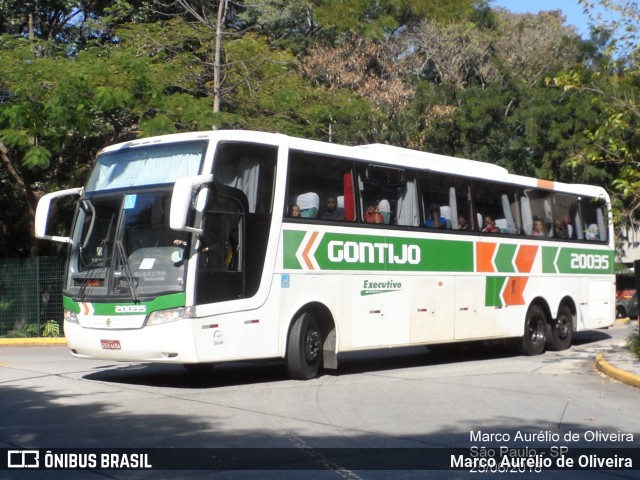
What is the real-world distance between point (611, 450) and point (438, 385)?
497 centimetres

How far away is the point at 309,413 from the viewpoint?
1083cm

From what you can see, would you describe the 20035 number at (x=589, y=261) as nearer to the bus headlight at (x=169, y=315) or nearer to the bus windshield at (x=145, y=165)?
the bus windshield at (x=145, y=165)

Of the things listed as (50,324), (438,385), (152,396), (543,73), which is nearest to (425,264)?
(438,385)

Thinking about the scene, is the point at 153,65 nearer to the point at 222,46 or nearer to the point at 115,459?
the point at 222,46

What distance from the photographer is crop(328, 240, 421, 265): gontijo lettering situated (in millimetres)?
14523

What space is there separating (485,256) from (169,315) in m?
7.40

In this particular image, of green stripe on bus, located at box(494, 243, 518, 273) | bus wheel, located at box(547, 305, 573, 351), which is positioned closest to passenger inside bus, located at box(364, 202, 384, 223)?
green stripe on bus, located at box(494, 243, 518, 273)

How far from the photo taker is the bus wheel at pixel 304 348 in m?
13.7

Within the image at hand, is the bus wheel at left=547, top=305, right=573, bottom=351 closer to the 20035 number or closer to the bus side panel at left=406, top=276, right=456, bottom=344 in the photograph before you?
the 20035 number

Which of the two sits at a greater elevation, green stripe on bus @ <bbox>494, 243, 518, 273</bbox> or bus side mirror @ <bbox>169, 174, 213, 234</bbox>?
bus side mirror @ <bbox>169, 174, 213, 234</bbox>

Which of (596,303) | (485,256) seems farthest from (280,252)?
(596,303)

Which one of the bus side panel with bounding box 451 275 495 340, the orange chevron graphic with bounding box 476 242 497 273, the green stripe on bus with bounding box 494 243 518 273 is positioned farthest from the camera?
the green stripe on bus with bounding box 494 243 518 273

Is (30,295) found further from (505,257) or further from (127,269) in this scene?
(127,269)

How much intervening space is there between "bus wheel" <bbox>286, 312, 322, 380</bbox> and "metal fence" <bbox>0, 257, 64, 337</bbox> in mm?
13134
